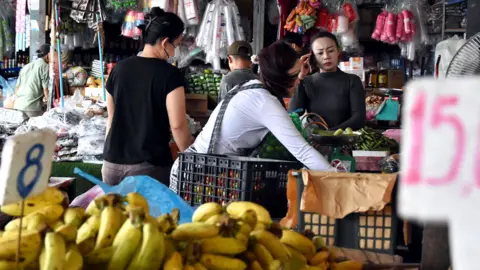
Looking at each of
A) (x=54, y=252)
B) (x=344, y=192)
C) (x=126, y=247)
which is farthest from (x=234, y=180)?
(x=54, y=252)

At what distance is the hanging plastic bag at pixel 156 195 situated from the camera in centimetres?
243

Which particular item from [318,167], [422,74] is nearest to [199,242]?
[318,167]

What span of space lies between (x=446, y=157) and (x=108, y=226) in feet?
3.38

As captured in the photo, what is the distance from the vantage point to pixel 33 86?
763 centimetres

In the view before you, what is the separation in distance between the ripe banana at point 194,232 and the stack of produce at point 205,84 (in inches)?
226

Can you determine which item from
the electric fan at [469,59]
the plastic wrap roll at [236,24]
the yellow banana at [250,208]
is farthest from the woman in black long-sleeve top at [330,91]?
the plastic wrap roll at [236,24]

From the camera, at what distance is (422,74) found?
27.6 feet

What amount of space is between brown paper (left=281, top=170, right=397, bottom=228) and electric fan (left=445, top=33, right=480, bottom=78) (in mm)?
712

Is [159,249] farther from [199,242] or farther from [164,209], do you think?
[164,209]

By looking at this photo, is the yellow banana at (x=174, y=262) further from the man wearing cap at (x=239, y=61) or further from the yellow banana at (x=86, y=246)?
the man wearing cap at (x=239, y=61)

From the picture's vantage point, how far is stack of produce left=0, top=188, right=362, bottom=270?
1.50 metres

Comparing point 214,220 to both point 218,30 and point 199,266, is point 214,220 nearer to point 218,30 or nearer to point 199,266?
point 199,266

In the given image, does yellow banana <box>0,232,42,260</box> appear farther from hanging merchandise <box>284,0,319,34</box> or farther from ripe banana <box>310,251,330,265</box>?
hanging merchandise <box>284,0,319,34</box>

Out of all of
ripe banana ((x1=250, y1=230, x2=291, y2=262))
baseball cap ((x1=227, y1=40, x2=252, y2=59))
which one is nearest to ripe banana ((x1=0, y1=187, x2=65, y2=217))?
ripe banana ((x1=250, y1=230, x2=291, y2=262))
